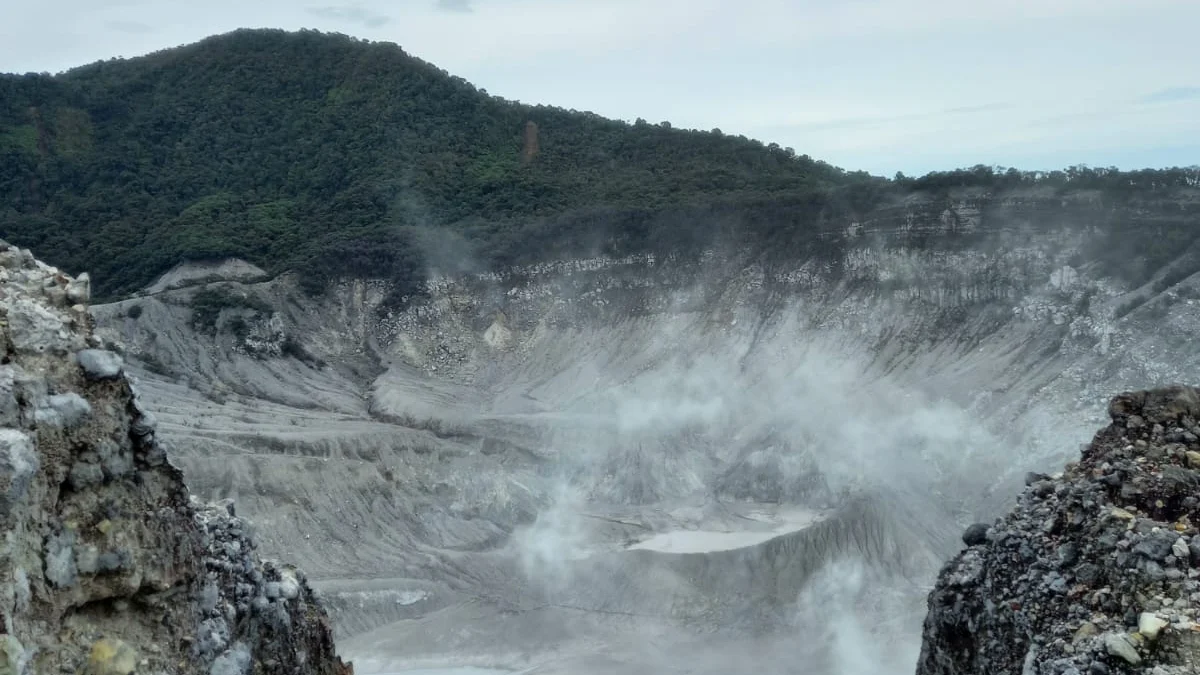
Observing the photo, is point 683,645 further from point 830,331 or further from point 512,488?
point 830,331

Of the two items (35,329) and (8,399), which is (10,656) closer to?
(8,399)

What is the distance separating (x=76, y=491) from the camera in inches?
434

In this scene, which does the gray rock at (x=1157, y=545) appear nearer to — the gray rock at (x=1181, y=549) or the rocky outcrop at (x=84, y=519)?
the gray rock at (x=1181, y=549)

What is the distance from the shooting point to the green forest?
7900 cm

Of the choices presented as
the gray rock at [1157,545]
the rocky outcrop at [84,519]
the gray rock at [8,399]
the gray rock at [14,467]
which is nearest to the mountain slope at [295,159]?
the gray rock at [1157,545]

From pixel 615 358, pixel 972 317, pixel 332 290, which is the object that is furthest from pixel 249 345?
pixel 972 317

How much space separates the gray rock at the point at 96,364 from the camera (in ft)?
36.7

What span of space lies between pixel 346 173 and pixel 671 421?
5315 cm

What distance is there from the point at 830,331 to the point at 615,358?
11.5 metres

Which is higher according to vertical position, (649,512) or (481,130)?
(481,130)

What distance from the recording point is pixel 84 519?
11.1 m

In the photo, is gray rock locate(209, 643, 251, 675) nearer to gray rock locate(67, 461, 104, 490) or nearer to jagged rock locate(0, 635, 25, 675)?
gray rock locate(67, 461, 104, 490)

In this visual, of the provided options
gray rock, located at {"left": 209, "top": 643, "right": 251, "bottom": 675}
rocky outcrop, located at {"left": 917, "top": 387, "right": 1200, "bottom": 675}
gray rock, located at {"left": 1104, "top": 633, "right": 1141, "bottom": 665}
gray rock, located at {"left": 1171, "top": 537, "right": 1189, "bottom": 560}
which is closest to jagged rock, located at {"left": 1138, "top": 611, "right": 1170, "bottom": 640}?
rocky outcrop, located at {"left": 917, "top": 387, "right": 1200, "bottom": 675}

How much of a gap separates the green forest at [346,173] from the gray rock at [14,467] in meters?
58.6
